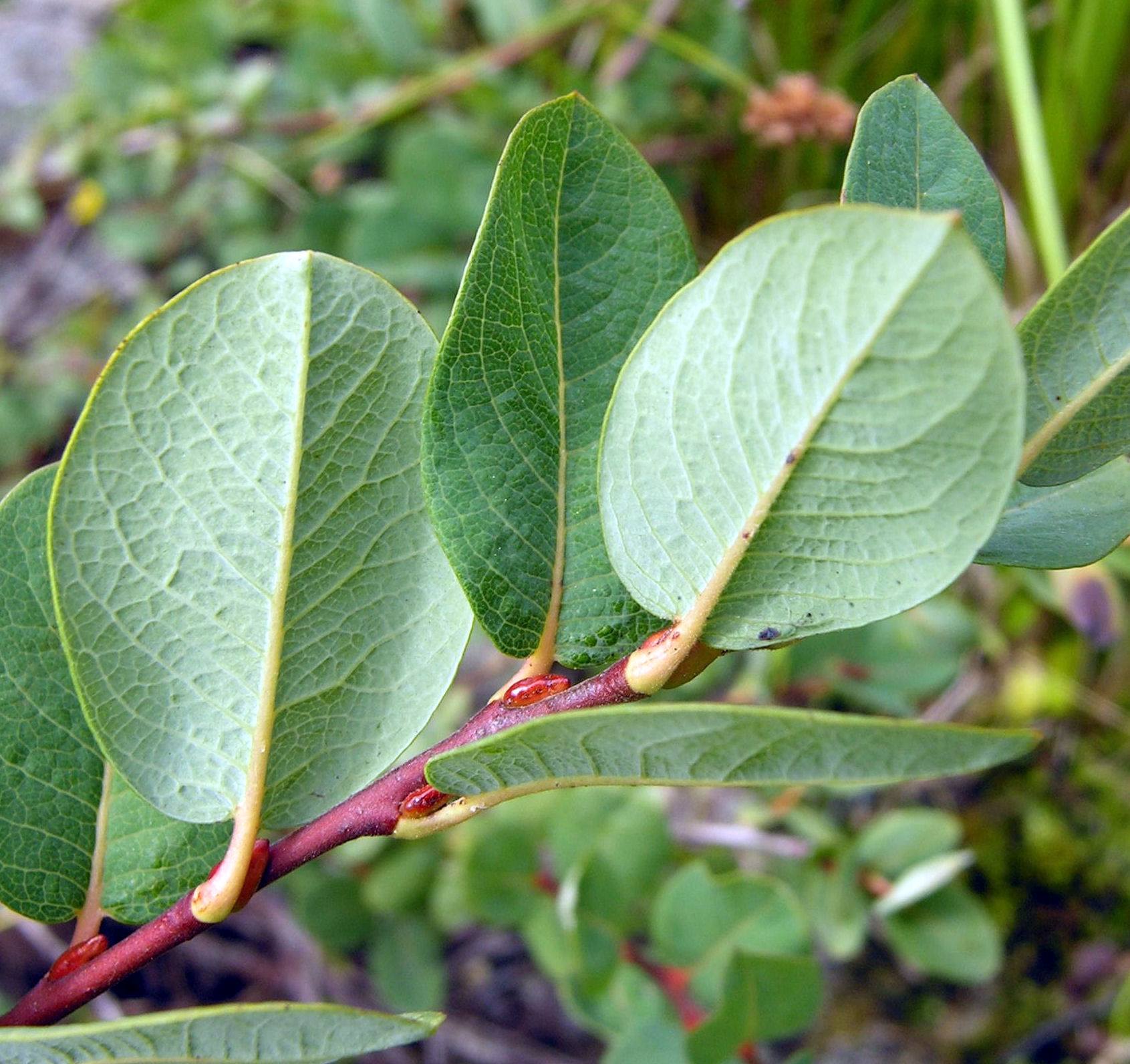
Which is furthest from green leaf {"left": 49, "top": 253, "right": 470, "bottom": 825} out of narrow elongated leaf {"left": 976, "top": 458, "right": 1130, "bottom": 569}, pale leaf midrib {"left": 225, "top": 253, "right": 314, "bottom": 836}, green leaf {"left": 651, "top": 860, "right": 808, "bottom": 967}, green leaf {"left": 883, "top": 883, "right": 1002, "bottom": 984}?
green leaf {"left": 883, "top": 883, "right": 1002, "bottom": 984}

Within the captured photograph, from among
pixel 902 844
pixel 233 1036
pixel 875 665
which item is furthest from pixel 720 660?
pixel 233 1036

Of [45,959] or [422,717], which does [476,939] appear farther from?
[422,717]

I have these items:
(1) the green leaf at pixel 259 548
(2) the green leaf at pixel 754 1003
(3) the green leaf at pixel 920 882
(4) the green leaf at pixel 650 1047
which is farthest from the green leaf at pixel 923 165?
(3) the green leaf at pixel 920 882

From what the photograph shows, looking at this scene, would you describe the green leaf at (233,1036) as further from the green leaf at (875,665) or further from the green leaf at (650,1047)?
the green leaf at (875,665)

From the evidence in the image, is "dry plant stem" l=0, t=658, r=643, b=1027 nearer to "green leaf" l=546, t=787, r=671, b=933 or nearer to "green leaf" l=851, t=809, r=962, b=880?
"green leaf" l=546, t=787, r=671, b=933

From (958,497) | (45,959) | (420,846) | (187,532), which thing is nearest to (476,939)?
(420,846)

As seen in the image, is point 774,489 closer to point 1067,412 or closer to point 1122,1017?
point 1067,412
